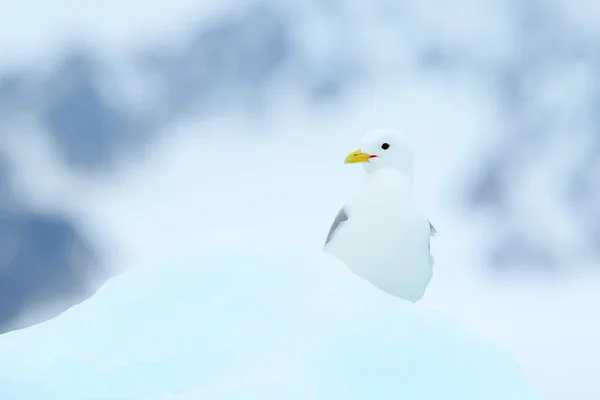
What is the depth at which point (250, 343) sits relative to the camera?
501cm

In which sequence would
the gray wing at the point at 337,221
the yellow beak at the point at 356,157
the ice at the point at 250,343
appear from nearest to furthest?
1. the ice at the point at 250,343
2. the gray wing at the point at 337,221
3. the yellow beak at the point at 356,157

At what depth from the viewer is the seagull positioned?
6777 millimetres

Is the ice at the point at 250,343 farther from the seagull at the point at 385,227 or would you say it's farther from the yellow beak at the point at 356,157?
the yellow beak at the point at 356,157

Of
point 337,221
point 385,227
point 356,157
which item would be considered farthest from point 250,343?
point 356,157

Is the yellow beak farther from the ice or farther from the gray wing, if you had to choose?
the ice

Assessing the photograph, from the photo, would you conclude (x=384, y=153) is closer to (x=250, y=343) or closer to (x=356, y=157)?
(x=356, y=157)

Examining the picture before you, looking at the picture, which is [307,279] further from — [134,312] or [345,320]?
[134,312]

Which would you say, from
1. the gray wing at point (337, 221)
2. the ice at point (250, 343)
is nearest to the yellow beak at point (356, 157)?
the gray wing at point (337, 221)

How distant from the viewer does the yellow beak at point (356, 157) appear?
7449 millimetres

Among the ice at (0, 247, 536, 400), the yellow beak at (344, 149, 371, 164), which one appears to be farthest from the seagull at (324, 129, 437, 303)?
the ice at (0, 247, 536, 400)

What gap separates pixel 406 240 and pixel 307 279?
5.32 feet

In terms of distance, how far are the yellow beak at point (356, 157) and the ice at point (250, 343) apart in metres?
1.99

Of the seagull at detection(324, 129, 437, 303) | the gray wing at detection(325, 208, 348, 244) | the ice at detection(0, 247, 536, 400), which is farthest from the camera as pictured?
the gray wing at detection(325, 208, 348, 244)

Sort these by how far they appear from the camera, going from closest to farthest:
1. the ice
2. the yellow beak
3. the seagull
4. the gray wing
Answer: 1. the ice
2. the seagull
3. the gray wing
4. the yellow beak
